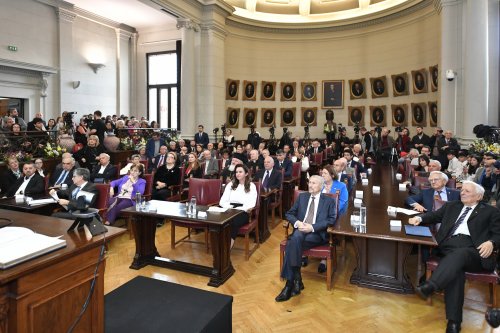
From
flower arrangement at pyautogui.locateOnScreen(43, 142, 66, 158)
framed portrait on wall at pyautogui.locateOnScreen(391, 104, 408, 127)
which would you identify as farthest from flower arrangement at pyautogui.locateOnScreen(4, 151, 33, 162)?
framed portrait on wall at pyautogui.locateOnScreen(391, 104, 408, 127)

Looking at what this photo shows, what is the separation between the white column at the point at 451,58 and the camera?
481 inches

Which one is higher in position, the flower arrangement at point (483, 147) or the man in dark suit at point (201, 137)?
the man in dark suit at point (201, 137)

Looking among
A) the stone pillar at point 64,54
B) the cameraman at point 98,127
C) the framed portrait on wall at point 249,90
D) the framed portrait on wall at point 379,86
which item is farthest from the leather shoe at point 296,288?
the framed portrait on wall at point 249,90

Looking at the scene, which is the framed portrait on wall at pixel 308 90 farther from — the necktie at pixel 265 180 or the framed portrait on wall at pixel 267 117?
the necktie at pixel 265 180

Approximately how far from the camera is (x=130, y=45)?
1920 cm

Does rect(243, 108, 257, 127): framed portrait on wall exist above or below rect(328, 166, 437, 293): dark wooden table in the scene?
above

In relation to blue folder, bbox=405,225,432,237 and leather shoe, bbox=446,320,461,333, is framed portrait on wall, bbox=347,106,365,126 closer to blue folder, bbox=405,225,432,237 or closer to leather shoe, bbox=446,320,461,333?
blue folder, bbox=405,225,432,237

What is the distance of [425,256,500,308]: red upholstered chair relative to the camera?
13.1ft

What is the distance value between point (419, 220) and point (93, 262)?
12.4 feet

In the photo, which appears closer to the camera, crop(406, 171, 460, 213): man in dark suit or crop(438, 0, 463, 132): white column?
crop(406, 171, 460, 213): man in dark suit

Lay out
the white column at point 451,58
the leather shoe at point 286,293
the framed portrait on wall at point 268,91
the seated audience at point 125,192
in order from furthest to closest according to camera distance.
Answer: the framed portrait on wall at point 268,91
the white column at point 451,58
the seated audience at point 125,192
the leather shoe at point 286,293

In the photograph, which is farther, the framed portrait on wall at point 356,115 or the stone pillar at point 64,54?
the framed portrait on wall at point 356,115

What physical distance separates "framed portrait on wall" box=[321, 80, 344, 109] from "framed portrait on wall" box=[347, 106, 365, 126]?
2.02ft

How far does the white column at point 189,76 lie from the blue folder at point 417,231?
12652mm
